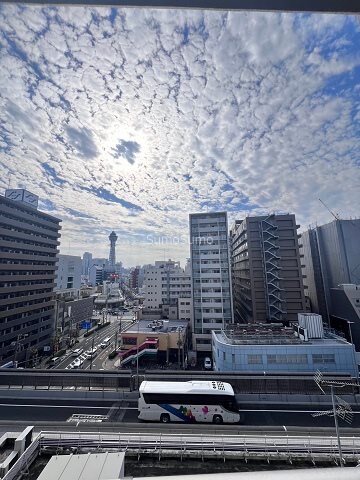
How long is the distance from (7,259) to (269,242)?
38818 millimetres

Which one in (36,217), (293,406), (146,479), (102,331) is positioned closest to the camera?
(146,479)

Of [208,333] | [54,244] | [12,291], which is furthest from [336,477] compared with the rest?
[54,244]

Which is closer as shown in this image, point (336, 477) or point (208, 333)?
point (336, 477)

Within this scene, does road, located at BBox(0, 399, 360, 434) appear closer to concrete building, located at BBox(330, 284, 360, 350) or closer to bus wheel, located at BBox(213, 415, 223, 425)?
bus wheel, located at BBox(213, 415, 223, 425)

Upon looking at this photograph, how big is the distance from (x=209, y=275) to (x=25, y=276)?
29.0 metres

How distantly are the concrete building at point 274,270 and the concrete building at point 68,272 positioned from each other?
60.4m

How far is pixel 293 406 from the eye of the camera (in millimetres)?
15953

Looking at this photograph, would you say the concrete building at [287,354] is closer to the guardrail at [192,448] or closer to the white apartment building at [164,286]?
the guardrail at [192,448]

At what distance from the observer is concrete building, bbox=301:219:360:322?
37.8 m

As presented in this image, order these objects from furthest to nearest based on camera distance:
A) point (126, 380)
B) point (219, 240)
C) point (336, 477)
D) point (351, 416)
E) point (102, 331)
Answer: point (102, 331) → point (219, 240) → point (126, 380) → point (351, 416) → point (336, 477)

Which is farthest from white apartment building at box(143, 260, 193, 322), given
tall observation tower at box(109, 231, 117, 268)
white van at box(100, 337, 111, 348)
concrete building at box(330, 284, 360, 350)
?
tall observation tower at box(109, 231, 117, 268)

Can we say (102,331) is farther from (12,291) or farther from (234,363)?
(234,363)

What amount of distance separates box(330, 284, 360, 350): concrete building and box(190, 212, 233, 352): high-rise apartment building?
1533 centimetres

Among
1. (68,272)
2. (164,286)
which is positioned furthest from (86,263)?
(164,286)
